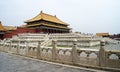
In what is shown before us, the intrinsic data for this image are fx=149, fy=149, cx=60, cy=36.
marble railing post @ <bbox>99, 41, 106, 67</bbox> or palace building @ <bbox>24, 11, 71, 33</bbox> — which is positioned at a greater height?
palace building @ <bbox>24, 11, 71, 33</bbox>

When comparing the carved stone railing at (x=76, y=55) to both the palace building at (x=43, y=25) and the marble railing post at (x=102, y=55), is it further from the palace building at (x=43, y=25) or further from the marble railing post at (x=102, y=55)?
the palace building at (x=43, y=25)

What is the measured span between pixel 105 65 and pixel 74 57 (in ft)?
6.30

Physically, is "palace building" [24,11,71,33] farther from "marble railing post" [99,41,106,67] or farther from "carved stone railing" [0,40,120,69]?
"marble railing post" [99,41,106,67]

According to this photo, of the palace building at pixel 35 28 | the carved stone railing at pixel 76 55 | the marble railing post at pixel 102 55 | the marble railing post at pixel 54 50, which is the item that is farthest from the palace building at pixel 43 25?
the marble railing post at pixel 102 55

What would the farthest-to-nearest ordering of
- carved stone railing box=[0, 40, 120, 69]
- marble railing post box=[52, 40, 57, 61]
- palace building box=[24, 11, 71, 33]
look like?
1. palace building box=[24, 11, 71, 33]
2. marble railing post box=[52, 40, 57, 61]
3. carved stone railing box=[0, 40, 120, 69]

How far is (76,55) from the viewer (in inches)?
329

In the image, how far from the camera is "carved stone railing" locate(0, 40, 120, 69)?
701 cm

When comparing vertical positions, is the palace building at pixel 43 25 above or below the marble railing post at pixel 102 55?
above

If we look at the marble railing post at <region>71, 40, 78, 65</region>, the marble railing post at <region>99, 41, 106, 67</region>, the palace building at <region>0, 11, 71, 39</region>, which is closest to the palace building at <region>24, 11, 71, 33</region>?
the palace building at <region>0, 11, 71, 39</region>

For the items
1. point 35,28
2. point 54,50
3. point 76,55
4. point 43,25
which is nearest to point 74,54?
point 76,55

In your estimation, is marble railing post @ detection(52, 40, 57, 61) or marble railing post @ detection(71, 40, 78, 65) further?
marble railing post @ detection(52, 40, 57, 61)

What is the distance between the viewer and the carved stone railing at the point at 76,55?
23.0 feet

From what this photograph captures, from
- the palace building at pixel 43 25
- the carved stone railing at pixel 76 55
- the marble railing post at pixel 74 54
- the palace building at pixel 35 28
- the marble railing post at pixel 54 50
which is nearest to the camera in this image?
the carved stone railing at pixel 76 55

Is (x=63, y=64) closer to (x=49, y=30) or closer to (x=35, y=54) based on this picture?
(x=35, y=54)
